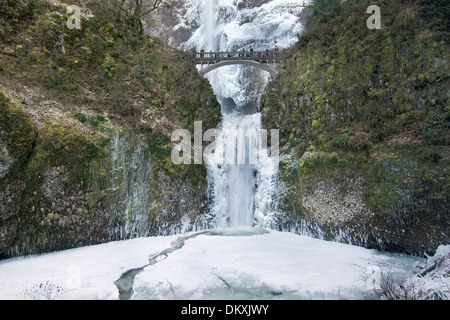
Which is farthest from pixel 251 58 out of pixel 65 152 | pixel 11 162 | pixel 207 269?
pixel 207 269

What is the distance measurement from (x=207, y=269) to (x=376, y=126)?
396 inches

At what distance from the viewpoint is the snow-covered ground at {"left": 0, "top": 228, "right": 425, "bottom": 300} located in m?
6.99

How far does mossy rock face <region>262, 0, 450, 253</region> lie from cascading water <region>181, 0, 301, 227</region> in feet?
5.82

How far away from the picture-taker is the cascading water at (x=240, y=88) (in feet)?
49.8

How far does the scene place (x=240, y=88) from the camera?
32.0 metres

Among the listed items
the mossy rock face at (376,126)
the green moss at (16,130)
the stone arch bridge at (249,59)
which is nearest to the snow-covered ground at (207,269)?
the mossy rock face at (376,126)

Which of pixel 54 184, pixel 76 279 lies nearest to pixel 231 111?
pixel 54 184

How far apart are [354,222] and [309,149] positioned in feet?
14.3

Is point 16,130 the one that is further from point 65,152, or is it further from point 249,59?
point 249,59

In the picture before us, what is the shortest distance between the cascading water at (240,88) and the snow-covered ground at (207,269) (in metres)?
3.46

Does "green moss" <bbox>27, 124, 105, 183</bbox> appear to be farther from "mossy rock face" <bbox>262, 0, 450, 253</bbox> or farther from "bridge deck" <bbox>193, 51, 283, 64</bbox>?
"bridge deck" <bbox>193, 51, 283, 64</bbox>

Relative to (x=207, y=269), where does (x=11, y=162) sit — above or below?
above

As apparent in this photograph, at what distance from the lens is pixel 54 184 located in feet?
33.9

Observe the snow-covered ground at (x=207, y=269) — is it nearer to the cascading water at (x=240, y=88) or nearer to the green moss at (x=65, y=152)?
the green moss at (x=65, y=152)
